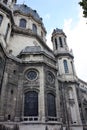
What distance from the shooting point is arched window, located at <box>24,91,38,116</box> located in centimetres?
1714

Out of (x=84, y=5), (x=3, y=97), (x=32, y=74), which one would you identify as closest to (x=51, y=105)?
(x=32, y=74)

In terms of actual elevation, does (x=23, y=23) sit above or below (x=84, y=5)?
above

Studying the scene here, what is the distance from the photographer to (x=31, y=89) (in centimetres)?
1870

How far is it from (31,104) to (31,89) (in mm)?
2101

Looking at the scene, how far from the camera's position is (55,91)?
67.1 feet

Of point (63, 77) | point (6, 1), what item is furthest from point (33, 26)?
point (63, 77)

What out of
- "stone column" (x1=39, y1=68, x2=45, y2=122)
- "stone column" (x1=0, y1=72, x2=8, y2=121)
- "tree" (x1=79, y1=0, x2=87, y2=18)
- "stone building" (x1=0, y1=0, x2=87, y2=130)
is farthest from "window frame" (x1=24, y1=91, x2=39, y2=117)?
"tree" (x1=79, y1=0, x2=87, y2=18)

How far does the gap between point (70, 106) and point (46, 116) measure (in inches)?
371

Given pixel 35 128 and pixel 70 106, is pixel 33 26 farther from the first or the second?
pixel 35 128

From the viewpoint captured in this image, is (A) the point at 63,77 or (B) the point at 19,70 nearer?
(B) the point at 19,70

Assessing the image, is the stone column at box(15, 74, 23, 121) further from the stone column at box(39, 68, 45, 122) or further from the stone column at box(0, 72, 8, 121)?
the stone column at box(39, 68, 45, 122)

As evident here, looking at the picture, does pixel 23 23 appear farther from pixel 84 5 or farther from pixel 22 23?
pixel 84 5

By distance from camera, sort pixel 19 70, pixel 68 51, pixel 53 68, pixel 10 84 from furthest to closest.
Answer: pixel 68 51 → pixel 53 68 → pixel 19 70 → pixel 10 84

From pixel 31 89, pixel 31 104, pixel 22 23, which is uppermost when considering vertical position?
pixel 22 23
